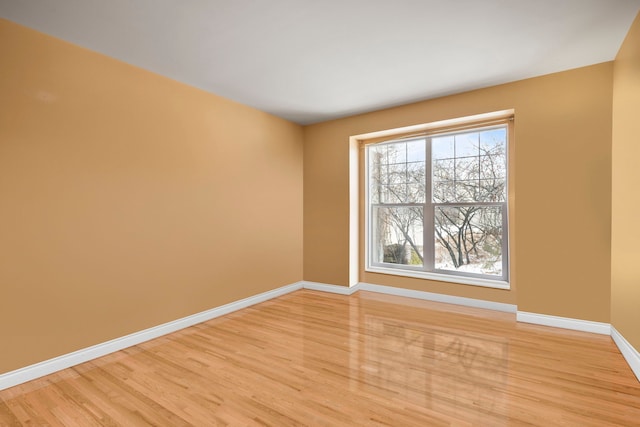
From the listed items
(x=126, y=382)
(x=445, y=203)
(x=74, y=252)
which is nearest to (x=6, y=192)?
(x=74, y=252)

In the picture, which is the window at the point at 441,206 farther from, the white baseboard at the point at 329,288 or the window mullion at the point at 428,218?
the white baseboard at the point at 329,288

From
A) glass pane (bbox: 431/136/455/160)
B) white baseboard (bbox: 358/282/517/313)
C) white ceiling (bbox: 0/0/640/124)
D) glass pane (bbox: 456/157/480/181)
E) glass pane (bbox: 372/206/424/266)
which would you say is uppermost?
white ceiling (bbox: 0/0/640/124)

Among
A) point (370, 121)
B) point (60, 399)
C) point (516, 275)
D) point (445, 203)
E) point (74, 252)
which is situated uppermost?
point (370, 121)

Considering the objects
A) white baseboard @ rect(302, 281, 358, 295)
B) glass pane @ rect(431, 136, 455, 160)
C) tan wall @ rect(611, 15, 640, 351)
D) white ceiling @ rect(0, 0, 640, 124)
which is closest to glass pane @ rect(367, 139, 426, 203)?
glass pane @ rect(431, 136, 455, 160)

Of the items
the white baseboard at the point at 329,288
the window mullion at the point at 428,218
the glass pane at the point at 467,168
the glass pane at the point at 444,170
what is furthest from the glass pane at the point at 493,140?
the white baseboard at the point at 329,288

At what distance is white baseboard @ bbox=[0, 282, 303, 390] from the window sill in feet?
6.76

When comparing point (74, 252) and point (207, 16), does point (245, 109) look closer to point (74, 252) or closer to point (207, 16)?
point (207, 16)

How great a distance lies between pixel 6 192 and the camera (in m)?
→ 2.24

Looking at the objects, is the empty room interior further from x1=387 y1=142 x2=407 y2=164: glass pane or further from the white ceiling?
x1=387 y1=142 x2=407 y2=164: glass pane

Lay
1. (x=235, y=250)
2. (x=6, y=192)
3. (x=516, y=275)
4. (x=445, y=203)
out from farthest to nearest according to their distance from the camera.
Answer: (x=445, y=203) → (x=235, y=250) → (x=516, y=275) → (x=6, y=192)

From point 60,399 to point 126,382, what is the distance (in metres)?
0.38

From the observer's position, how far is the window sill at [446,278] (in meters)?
3.90

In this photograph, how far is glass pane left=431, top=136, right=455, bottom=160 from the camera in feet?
14.1

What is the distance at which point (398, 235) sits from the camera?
189 inches
